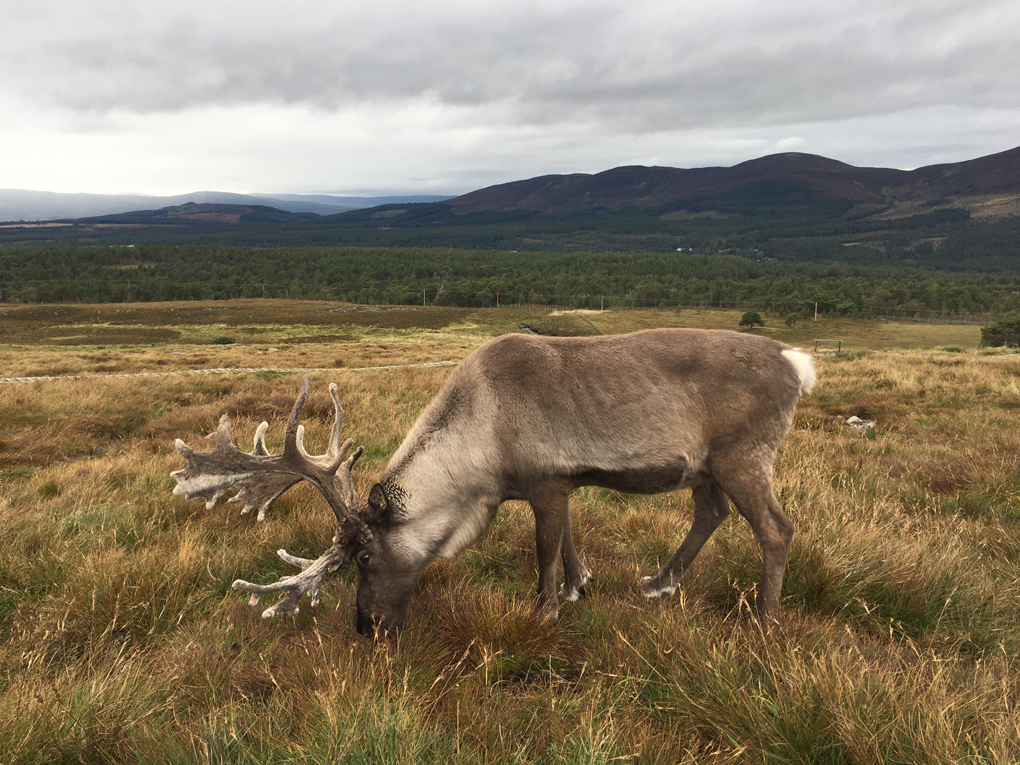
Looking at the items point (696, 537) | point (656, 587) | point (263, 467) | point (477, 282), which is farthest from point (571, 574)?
point (477, 282)

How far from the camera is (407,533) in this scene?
4.40m

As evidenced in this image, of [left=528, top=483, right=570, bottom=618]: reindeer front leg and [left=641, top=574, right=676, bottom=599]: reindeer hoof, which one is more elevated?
[left=528, top=483, right=570, bottom=618]: reindeer front leg

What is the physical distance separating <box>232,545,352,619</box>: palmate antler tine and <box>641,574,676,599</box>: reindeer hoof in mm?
2428

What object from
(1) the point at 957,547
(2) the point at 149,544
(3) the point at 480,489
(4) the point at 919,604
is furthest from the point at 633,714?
(2) the point at 149,544

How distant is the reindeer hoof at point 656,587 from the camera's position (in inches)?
185

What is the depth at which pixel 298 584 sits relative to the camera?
411 centimetres

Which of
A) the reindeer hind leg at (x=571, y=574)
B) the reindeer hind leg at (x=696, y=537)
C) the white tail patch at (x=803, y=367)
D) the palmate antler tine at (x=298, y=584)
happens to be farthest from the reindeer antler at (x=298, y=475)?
the white tail patch at (x=803, y=367)

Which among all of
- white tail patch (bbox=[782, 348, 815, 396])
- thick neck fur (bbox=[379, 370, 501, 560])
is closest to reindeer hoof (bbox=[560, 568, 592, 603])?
thick neck fur (bbox=[379, 370, 501, 560])

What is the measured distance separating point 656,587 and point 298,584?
9.33 feet

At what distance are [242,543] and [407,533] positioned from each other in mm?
2248

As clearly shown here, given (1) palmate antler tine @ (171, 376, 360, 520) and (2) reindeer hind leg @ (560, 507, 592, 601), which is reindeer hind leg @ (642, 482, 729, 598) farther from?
(1) palmate antler tine @ (171, 376, 360, 520)

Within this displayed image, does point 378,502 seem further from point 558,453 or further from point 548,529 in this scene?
point 558,453

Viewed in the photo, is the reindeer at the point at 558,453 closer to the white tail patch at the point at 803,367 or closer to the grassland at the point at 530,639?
the white tail patch at the point at 803,367

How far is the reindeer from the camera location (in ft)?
14.2
